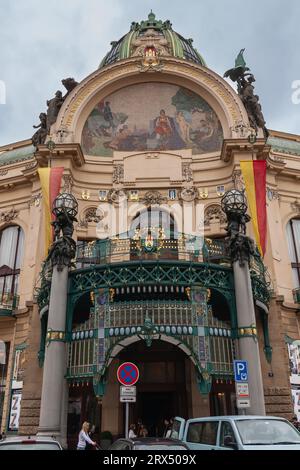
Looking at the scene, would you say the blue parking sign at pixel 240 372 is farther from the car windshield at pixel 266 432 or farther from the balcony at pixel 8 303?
the balcony at pixel 8 303

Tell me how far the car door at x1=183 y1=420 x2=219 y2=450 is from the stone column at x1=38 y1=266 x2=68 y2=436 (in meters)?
6.13

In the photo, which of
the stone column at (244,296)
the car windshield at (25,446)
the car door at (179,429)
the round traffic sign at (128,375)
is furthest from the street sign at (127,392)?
the stone column at (244,296)

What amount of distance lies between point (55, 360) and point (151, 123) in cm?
1591

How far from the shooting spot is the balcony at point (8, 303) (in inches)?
874

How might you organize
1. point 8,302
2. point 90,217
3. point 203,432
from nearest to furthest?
point 203,432 → point 8,302 → point 90,217

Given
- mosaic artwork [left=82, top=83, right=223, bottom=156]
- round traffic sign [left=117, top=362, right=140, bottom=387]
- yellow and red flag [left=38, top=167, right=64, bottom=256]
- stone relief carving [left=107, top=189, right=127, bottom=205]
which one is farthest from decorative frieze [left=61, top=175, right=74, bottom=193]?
round traffic sign [left=117, top=362, right=140, bottom=387]

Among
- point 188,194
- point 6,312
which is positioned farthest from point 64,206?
point 188,194

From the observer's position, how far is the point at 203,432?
32.5ft

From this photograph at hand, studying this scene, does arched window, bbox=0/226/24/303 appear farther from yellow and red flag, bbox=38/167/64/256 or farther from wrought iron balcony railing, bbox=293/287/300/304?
wrought iron balcony railing, bbox=293/287/300/304

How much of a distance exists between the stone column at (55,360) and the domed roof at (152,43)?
1749cm

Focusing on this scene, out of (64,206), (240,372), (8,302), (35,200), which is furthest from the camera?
(35,200)

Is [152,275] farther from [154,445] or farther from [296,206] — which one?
[296,206]

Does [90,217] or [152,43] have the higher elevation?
[152,43]
